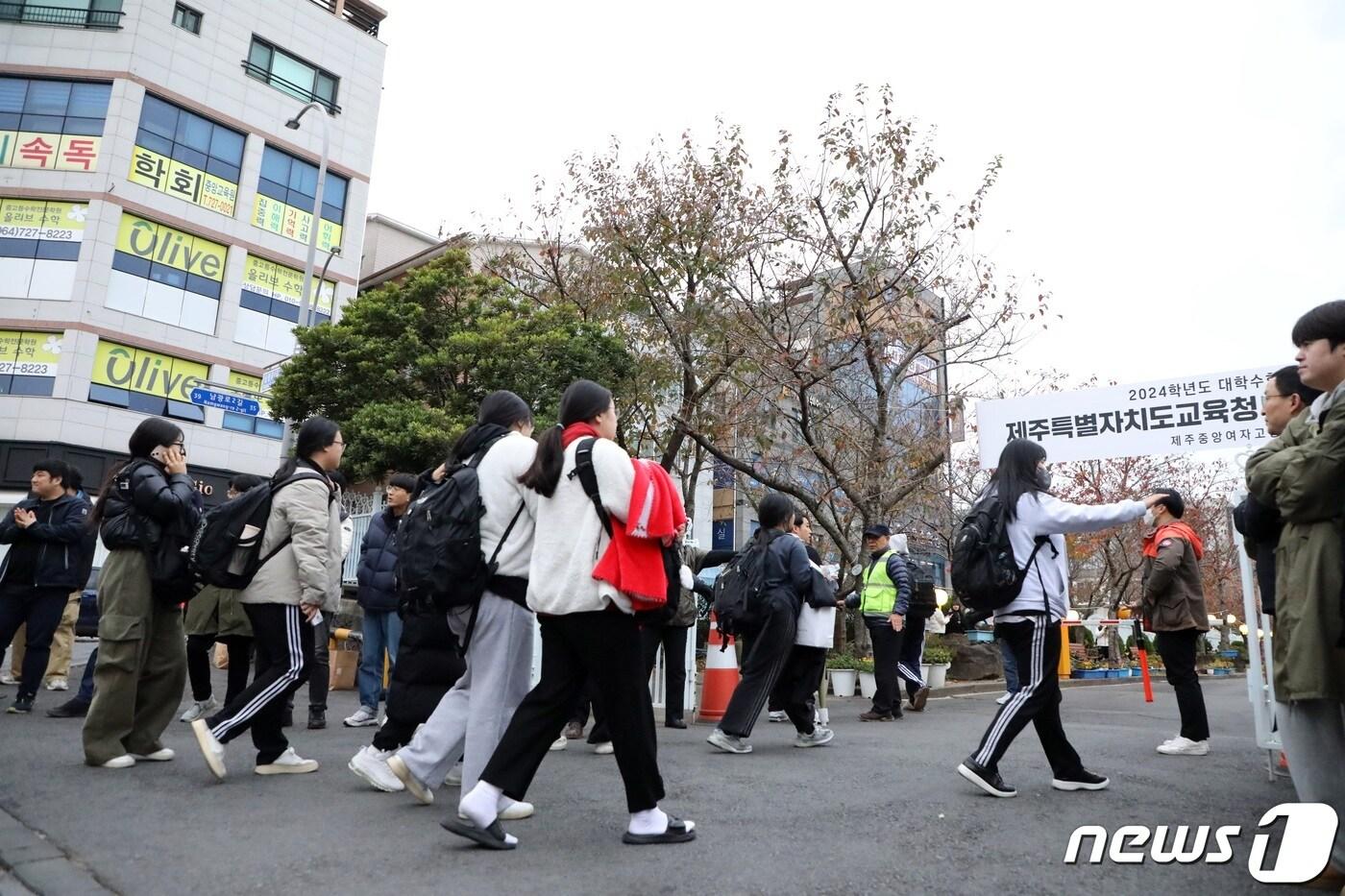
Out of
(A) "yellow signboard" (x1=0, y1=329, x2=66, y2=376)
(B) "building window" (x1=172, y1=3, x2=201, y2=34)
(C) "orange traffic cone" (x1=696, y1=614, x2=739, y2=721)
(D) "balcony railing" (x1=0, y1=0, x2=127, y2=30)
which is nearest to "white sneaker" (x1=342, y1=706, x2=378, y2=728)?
(C) "orange traffic cone" (x1=696, y1=614, x2=739, y2=721)

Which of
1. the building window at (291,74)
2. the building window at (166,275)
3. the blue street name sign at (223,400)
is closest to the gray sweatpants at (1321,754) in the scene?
the blue street name sign at (223,400)

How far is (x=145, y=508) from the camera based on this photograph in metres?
5.12

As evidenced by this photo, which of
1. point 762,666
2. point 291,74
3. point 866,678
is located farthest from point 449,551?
point 291,74

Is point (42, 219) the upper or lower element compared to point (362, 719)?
upper

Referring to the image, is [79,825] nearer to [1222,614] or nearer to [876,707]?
[876,707]

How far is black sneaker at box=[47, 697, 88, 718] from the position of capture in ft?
23.5

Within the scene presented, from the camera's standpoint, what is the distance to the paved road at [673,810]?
3.18 metres

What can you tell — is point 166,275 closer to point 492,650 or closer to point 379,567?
point 379,567

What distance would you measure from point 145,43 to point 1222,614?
149ft

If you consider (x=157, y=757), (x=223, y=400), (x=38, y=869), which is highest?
(x=223, y=400)

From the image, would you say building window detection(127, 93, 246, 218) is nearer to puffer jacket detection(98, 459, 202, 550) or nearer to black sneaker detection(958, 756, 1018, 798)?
puffer jacket detection(98, 459, 202, 550)

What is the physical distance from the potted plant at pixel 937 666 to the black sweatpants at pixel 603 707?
10252 millimetres

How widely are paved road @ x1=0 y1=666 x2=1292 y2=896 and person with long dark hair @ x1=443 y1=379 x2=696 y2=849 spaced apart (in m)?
→ 0.16

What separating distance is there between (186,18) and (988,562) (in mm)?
35646
